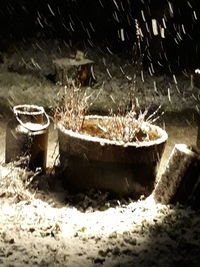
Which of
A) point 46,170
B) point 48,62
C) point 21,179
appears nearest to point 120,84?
point 48,62

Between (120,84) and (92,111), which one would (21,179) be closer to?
(92,111)

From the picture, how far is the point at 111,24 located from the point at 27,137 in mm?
10544

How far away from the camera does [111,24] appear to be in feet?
50.3

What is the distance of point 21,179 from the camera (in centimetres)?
549

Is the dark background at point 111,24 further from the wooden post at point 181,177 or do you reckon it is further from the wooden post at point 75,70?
the wooden post at point 181,177

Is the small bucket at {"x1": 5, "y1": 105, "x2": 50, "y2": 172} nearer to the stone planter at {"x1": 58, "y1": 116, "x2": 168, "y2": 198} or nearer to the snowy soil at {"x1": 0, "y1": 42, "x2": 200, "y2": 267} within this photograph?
the snowy soil at {"x1": 0, "y1": 42, "x2": 200, "y2": 267}

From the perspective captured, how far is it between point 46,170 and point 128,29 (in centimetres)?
1006

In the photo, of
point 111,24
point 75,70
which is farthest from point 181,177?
point 111,24

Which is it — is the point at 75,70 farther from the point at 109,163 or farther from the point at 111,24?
the point at 109,163

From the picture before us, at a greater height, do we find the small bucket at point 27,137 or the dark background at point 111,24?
the small bucket at point 27,137

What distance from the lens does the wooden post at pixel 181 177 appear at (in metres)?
4.82

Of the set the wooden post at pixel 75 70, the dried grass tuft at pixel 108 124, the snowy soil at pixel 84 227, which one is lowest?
the wooden post at pixel 75 70

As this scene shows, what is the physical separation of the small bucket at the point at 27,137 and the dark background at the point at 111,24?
8.54 m

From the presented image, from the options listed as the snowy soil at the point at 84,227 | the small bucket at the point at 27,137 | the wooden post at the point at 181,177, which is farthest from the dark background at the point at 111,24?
the wooden post at the point at 181,177
